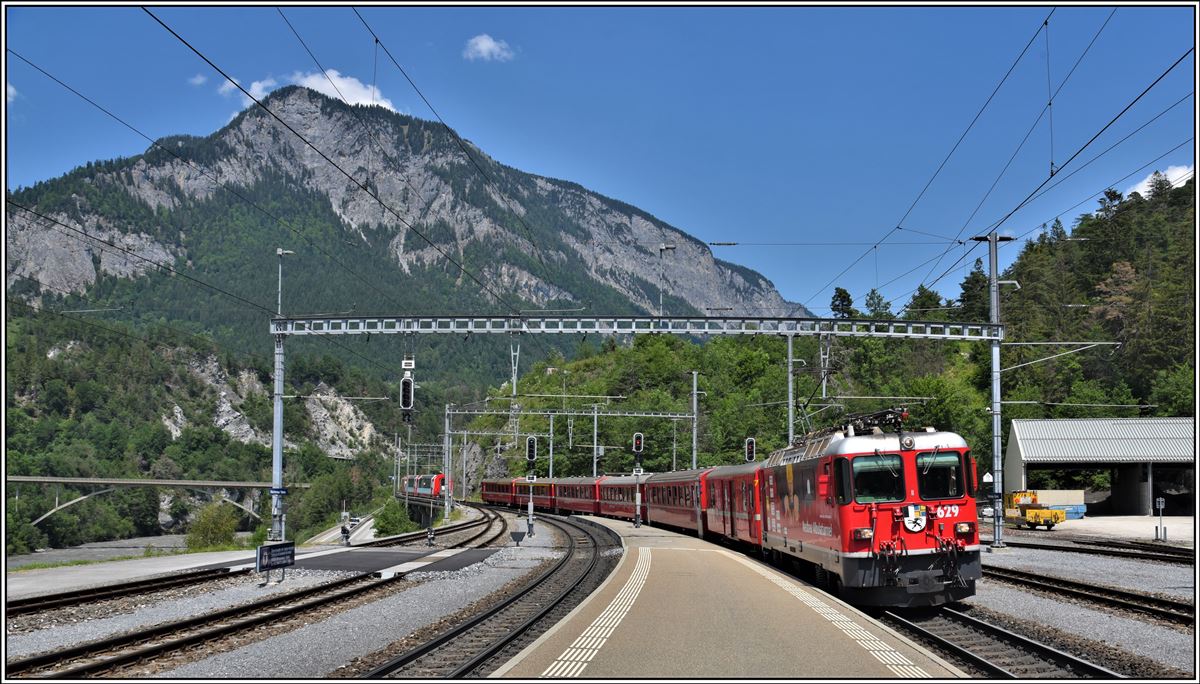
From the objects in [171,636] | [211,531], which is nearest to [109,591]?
[171,636]

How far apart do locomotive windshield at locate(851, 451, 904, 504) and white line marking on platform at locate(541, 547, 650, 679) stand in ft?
15.3

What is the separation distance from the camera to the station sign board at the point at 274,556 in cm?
2459

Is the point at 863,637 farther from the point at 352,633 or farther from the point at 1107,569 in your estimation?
the point at 1107,569

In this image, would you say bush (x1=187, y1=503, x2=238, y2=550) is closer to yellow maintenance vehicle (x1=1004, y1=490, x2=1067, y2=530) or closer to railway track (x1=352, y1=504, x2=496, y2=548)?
railway track (x1=352, y1=504, x2=496, y2=548)

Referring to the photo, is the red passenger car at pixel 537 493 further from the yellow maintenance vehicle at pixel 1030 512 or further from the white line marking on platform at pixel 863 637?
the white line marking on platform at pixel 863 637

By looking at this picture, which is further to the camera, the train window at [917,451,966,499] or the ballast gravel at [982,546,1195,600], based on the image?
the ballast gravel at [982,546,1195,600]

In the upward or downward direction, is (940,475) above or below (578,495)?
above

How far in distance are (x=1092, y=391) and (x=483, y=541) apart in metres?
61.0

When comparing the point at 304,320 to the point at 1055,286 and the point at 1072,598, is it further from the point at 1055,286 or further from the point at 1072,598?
the point at 1055,286

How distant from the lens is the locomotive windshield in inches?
728

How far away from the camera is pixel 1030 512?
53.7 metres

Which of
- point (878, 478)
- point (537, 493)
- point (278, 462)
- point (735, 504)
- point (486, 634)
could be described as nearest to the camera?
point (486, 634)

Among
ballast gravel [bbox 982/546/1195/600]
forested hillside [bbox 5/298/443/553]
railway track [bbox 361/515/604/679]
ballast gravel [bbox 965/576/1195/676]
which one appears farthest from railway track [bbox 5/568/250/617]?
forested hillside [bbox 5/298/443/553]

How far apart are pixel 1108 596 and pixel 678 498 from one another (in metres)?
30.1
